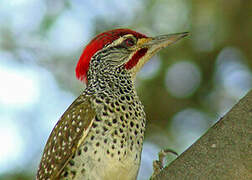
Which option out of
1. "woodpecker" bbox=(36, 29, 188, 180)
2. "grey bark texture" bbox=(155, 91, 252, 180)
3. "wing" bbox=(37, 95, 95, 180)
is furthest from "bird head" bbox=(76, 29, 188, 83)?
"grey bark texture" bbox=(155, 91, 252, 180)

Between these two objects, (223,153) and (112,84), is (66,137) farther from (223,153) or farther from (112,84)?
(223,153)

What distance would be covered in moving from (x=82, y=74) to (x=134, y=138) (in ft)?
3.47

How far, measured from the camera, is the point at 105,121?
11.2ft

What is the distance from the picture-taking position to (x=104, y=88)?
3.82 m

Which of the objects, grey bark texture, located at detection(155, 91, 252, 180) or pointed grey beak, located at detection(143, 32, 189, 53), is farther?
pointed grey beak, located at detection(143, 32, 189, 53)

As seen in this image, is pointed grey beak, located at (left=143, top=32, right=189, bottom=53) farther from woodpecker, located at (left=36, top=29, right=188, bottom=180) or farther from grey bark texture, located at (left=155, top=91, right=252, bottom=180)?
grey bark texture, located at (left=155, top=91, right=252, bottom=180)

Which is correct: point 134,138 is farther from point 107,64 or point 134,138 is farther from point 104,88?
point 107,64

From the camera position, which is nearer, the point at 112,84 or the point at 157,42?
the point at 112,84

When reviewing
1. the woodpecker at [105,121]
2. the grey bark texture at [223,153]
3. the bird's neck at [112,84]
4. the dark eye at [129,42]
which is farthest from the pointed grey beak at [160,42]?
the grey bark texture at [223,153]

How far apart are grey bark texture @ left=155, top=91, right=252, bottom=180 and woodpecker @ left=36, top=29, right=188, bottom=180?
2.08 feet

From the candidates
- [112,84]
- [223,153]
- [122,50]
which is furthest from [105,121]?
[223,153]

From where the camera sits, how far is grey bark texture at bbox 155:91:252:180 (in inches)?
101

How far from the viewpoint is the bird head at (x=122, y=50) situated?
13.2 ft

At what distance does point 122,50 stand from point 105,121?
883mm
